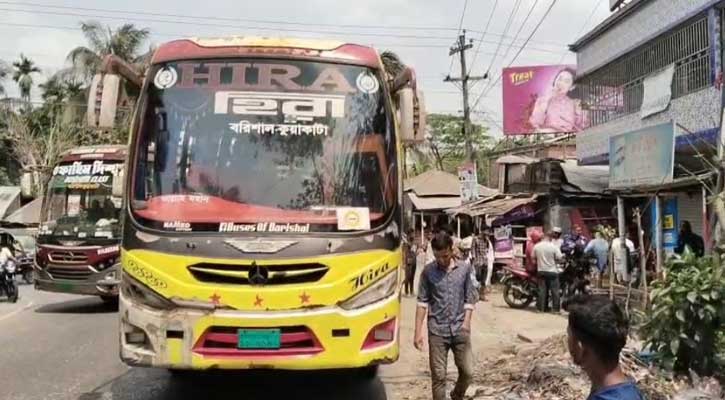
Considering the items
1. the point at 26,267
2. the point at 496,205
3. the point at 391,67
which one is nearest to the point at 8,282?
the point at 26,267

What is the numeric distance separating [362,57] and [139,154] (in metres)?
2.04

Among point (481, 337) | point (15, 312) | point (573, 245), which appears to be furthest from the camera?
point (573, 245)

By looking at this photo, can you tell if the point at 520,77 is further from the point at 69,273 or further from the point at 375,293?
the point at 375,293

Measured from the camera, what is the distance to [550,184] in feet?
72.4

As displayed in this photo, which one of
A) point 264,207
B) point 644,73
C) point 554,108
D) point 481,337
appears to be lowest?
point 481,337

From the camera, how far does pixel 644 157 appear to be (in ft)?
39.3

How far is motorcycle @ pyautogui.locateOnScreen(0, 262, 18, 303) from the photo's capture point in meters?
16.8

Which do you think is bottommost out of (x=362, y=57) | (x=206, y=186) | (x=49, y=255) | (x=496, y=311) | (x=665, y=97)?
(x=496, y=311)

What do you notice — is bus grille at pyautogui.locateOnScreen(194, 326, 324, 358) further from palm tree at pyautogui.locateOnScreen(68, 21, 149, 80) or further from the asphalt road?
palm tree at pyautogui.locateOnScreen(68, 21, 149, 80)

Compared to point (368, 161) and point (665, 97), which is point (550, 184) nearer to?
point (665, 97)

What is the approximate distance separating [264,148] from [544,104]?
1343 inches

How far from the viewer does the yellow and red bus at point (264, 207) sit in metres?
5.79

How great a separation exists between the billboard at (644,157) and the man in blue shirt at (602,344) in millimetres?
9125

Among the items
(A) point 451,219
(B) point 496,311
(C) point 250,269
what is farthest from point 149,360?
(A) point 451,219
